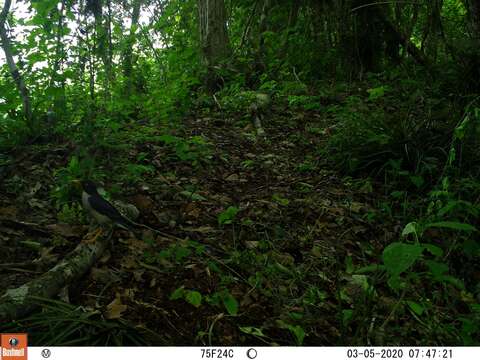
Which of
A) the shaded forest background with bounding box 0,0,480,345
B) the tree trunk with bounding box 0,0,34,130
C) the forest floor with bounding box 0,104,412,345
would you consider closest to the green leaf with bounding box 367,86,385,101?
the shaded forest background with bounding box 0,0,480,345

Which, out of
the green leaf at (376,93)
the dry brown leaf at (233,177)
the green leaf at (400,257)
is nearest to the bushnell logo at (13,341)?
the green leaf at (400,257)

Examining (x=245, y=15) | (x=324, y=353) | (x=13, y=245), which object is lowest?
(x=324, y=353)

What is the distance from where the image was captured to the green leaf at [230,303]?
6.87 ft

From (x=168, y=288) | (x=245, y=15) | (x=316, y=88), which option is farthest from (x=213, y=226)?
(x=245, y=15)

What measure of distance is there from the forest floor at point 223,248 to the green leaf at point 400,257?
560 mm

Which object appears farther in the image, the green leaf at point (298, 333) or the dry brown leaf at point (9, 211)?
the dry brown leaf at point (9, 211)

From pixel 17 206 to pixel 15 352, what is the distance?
1.57m

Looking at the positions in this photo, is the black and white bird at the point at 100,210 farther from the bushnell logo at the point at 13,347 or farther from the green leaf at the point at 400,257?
the green leaf at the point at 400,257

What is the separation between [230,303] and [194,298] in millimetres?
199

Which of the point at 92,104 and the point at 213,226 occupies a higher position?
the point at 92,104

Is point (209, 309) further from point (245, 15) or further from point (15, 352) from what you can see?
point (245, 15)

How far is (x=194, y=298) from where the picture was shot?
2.12 meters

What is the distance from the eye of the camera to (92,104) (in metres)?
4.27

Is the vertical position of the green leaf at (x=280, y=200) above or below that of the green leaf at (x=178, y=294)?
above
